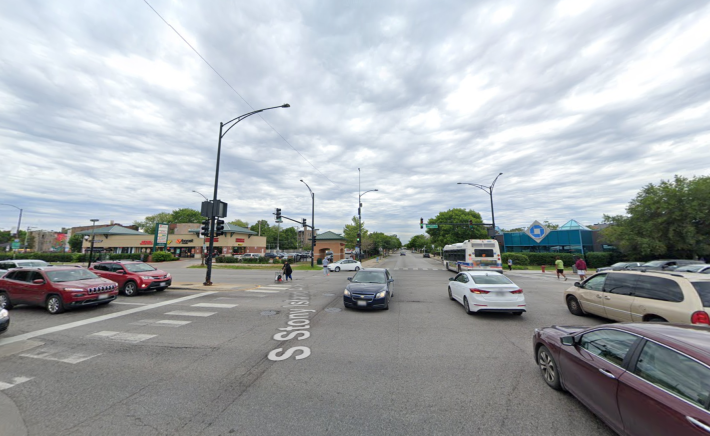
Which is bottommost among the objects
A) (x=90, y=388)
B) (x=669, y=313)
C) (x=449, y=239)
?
(x=90, y=388)

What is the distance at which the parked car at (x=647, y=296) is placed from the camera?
5840 millimetres

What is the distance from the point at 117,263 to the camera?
13.8 metres

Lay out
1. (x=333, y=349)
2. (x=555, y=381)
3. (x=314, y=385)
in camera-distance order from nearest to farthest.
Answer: (x=555, y=381) < (x=314, y=385) < (x=333, y=349)

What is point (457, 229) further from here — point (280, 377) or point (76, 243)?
point (76, 243)

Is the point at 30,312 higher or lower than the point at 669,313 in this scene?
lower

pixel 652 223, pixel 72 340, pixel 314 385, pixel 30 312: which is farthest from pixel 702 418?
pixel 652 223

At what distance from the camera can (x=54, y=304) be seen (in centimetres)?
924

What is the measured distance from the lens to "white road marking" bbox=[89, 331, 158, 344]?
21.9 ft

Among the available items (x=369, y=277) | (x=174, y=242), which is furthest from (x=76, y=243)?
(x=369, y=277)

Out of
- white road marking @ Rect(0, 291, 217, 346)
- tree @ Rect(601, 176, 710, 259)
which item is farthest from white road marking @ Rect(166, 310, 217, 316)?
tree @ Rect(601, 176, 710, 259)

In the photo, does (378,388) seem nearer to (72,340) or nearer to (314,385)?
(314,385)

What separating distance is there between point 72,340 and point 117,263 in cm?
866

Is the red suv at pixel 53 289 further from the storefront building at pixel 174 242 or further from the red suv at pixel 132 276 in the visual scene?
the storefront building at pixel 174 242

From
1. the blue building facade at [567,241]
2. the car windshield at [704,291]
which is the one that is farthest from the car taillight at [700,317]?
the blue building facade at [567,241]
